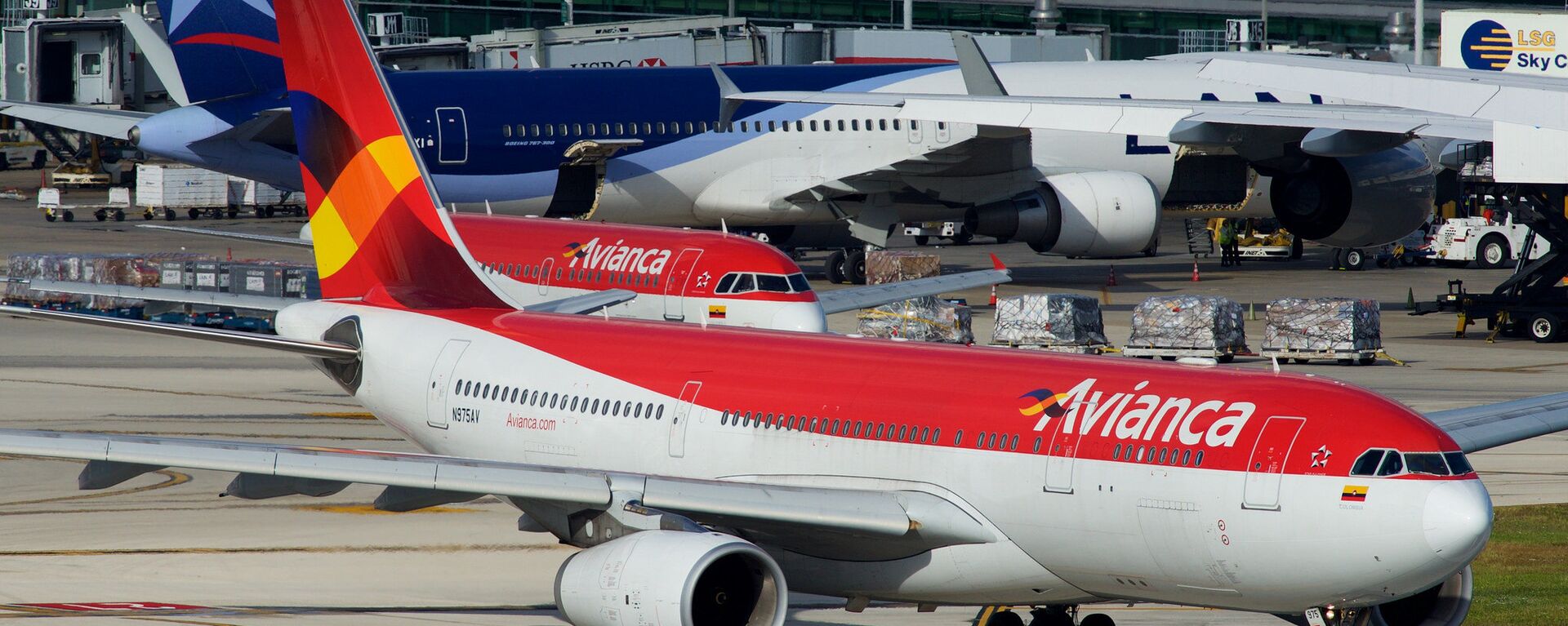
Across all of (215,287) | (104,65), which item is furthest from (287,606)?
(104,65)

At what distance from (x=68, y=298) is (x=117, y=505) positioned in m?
23.2

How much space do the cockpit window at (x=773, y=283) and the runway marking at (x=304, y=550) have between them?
9.59 m

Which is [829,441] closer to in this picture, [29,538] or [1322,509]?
[1322,509]

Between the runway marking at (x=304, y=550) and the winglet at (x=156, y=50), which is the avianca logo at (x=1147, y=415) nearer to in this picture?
the runway marking at (x=304, y=550)

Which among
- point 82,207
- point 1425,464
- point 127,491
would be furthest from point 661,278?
point 82,207

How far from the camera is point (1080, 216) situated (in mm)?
45469

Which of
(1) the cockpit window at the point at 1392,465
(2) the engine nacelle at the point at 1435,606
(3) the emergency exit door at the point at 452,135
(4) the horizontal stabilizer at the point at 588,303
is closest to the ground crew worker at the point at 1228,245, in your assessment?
(3) the emergency exit door at the point at 452,135

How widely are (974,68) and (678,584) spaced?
3059cm

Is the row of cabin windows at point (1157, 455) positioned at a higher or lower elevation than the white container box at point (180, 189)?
lower

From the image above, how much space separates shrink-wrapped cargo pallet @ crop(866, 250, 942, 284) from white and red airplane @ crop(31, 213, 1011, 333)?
1332 cm

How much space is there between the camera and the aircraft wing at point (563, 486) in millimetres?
13727

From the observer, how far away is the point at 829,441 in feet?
50.5

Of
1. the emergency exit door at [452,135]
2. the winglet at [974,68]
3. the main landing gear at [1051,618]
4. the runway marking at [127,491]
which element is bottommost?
the runway marking at [127,491]

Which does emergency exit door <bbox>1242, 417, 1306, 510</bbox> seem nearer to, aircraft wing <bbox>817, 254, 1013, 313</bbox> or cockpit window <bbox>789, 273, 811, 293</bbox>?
cockpit window <bbox>789, 273, 811, 293</bbox>
